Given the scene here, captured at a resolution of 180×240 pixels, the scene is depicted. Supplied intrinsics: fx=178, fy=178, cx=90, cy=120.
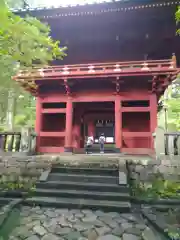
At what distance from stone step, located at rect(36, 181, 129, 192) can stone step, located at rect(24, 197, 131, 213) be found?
1.54ft

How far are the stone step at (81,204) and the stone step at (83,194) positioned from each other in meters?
0.14

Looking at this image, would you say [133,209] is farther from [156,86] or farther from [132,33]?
[132,33]

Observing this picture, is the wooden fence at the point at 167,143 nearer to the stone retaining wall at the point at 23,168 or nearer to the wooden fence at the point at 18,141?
the stone retaining wall at the point at 23,168

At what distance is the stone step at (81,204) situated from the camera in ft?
14.3

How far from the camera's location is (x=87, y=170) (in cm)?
602

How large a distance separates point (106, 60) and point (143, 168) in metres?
6.68

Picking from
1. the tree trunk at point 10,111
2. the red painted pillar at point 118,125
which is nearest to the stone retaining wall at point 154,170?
the red painted pillar at point 118,125

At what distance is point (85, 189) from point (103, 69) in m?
6.30

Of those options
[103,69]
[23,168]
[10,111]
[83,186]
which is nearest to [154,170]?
[83,186]

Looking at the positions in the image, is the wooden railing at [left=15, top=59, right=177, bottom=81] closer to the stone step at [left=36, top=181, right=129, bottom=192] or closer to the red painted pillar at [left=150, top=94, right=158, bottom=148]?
the red painted pillar at [left=150, top=94, right=158, bottom=148]

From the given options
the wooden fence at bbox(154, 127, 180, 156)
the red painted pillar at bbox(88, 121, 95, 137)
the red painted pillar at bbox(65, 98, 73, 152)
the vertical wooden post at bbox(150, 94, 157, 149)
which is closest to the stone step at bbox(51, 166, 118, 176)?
the wooden fence at bbox(154, 127, 180, 156)

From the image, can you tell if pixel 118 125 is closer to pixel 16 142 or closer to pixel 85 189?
pixel 85 189

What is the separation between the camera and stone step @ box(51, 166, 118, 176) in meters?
5.93

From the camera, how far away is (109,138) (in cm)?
1702
